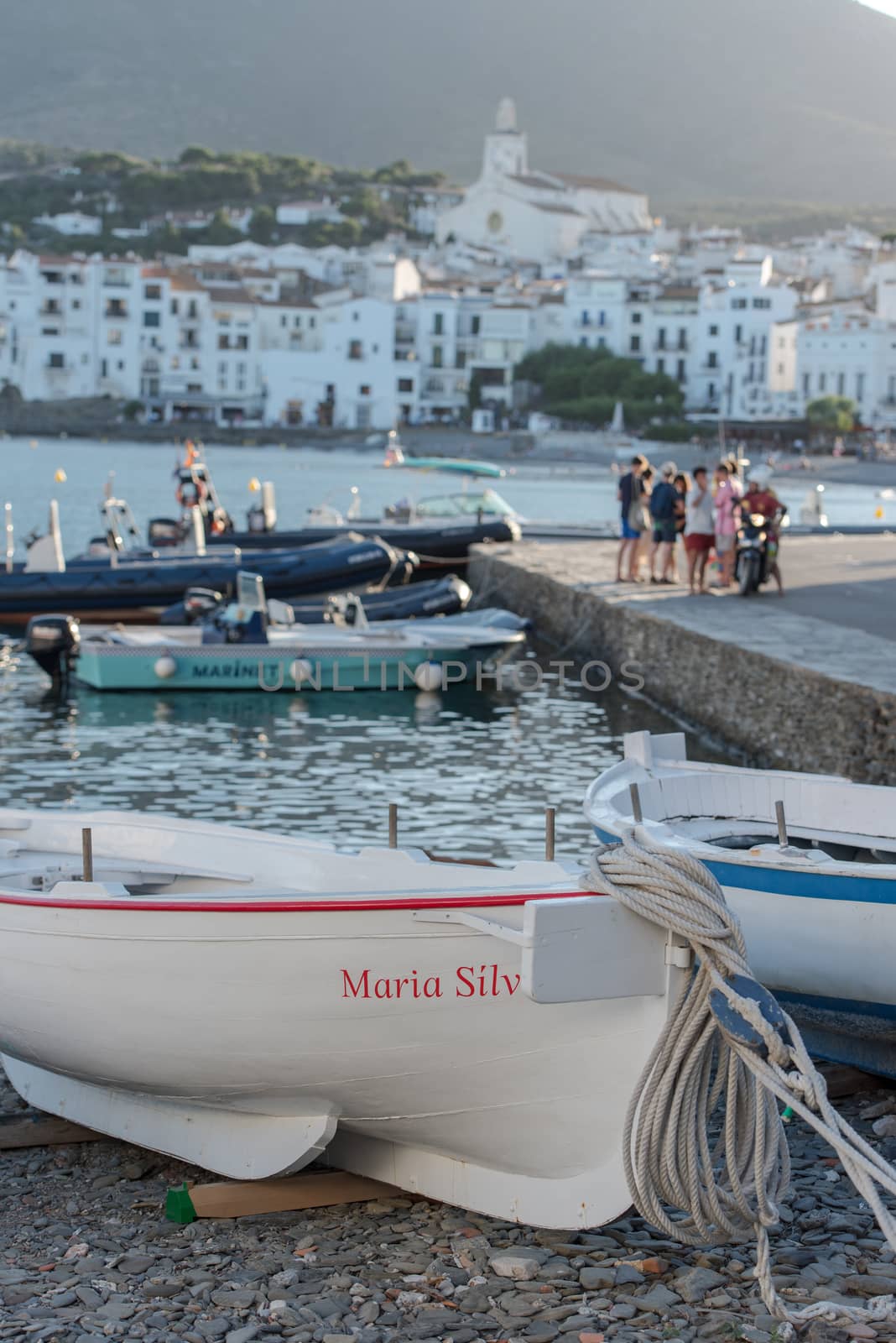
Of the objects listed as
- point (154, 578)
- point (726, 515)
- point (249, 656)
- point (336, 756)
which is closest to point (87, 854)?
point (336, 756)

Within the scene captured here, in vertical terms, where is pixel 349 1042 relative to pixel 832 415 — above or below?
above

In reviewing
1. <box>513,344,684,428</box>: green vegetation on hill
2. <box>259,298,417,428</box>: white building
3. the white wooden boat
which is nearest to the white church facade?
<box>259,298,417,428</box>: white building

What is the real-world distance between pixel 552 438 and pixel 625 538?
8716cm

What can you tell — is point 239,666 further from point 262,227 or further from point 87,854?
point 262,227

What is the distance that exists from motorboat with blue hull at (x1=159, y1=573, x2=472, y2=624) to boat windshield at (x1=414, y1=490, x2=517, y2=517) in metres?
8.27

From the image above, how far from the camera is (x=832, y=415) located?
105 m

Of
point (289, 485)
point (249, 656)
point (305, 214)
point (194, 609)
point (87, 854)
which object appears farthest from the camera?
point (305, 214)

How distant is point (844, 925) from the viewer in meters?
6.06

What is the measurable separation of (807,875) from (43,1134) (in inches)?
108

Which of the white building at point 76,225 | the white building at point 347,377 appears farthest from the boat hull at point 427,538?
the white building at point 76,225

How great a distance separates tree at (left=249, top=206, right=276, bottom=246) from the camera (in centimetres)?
15862

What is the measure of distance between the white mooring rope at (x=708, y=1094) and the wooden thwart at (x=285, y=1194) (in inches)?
40.3

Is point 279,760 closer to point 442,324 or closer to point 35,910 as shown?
point 35,910

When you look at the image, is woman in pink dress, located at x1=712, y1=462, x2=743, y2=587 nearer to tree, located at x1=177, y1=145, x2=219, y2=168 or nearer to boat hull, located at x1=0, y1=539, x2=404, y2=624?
boat hull, located at x1=0, y1=539, x2=404, y2=624
